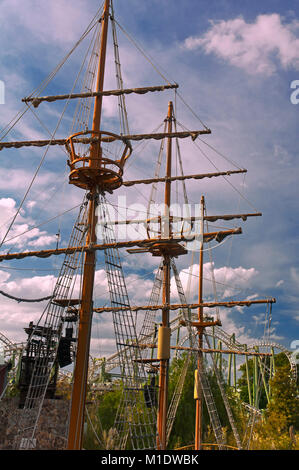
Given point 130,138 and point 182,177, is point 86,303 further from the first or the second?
point 182,177

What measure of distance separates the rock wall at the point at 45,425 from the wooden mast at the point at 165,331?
400 cm

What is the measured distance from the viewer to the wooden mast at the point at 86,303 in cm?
1231

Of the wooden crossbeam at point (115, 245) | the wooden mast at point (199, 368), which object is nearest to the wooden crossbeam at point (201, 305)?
the wooden mast at point (199, 368)

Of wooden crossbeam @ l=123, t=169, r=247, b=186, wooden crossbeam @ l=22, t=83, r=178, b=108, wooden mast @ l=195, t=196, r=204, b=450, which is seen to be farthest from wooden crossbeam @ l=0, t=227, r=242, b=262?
wooden crossbeam @ l=22, t=83, r=178, b=108

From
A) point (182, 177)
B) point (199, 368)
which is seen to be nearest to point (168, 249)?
point (182, 177)

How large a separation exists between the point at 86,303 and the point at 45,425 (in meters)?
5.27

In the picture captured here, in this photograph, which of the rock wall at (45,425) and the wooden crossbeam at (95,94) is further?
the wooden crossbeam at (95,94)

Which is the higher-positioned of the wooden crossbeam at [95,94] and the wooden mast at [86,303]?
the wooden crossbeam at [95,94]

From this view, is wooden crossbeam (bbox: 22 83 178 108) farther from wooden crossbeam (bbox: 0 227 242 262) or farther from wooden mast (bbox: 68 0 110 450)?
wooden crossbeam (bbox: 0 227 242 262)

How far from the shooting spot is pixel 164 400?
1992cm

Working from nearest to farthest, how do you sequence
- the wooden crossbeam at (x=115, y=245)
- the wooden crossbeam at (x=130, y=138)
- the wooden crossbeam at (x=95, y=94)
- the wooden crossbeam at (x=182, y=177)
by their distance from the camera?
the wooden crossbeam at (x=115, y=245) < the wooden crossbeam at (x=95, y=94) < the wooden crossbeam at (x=130, y=138) < the wooden crossbeam at (x=182, y=177)

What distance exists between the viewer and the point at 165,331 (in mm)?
19812

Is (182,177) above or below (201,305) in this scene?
above

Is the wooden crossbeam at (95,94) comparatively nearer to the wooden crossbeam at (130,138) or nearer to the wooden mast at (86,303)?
the wooden mast at (86,303)
